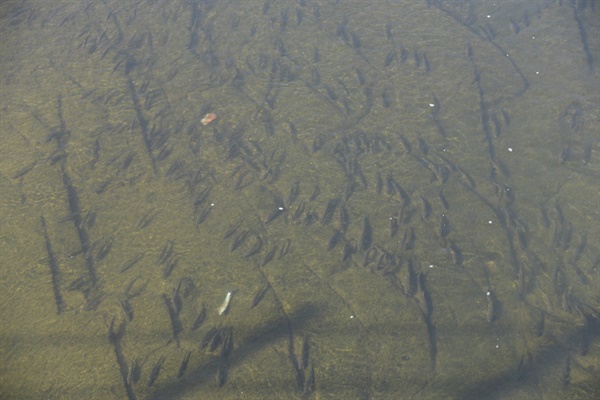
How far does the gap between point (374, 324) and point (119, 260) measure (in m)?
3.33

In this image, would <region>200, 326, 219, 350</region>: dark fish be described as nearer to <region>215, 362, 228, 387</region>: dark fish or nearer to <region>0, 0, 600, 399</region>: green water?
<region>0, 0, 600, 399</region>: green water

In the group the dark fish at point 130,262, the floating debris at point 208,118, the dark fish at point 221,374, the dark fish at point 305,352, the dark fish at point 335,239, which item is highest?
the floating debris at point 208,118

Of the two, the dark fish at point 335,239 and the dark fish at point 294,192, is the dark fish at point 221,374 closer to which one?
the dark fish at point 335,239

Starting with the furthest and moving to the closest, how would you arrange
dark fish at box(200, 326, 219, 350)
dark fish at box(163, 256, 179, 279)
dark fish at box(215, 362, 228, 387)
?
dark fish at box(163, 256, 179, 279)
dark fish at box(200, 326, 219, 350)
dark fish at box(215, 362, 228, 387)

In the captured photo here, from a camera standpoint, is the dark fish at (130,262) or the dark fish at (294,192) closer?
the dark fish at (130,262)

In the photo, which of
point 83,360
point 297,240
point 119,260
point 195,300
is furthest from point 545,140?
point 83,360

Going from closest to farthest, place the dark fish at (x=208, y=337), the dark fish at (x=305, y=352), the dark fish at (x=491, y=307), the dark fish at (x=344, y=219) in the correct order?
1. the dark fish at (x=305, y=352)
2. the dark fish at (x=208, y=337)
3. the dark fish at (x=491, y=307)
4. the dark fish at (x=344, y=219)

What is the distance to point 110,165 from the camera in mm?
7723

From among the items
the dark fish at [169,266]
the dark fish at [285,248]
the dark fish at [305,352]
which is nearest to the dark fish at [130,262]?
the dark fish at [169,266]

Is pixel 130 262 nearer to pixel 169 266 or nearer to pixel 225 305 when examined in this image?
pixel 169 266

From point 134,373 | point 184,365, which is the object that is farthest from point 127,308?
point 184,365

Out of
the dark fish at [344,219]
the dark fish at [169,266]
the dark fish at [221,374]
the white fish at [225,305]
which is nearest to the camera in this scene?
the dark fish at [221,374]

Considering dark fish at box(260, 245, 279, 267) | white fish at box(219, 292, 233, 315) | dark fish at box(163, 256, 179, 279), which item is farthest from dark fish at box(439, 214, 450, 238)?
dark fish at box(163, 256, 179, 279)

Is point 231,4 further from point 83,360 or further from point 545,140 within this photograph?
point 83,360
